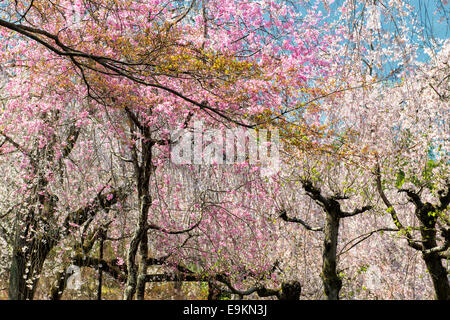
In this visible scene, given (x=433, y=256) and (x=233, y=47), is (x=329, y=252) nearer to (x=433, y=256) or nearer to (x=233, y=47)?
(x=433, y=256)

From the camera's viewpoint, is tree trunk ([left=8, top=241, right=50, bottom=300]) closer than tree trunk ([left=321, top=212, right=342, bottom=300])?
Yes

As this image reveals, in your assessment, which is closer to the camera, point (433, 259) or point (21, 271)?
point (433, 259)

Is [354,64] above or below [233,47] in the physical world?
below

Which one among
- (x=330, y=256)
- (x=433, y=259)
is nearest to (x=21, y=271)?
(x=330, y=256)

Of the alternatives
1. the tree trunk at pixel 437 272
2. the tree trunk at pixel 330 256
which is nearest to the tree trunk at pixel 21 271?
the tree trunk at pixel 330 256

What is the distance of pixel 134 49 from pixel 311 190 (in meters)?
4.13

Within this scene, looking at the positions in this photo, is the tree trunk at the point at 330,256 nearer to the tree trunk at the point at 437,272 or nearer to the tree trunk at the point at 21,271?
the tree trunk at the point at 437,272

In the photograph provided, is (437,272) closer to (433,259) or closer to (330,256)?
(433,259)

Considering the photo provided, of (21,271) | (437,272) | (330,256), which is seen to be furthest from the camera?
(330,256)

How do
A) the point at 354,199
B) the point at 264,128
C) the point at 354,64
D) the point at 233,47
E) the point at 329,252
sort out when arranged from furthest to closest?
the point at 354,199
the point at 329,252
the point at 233,47
the point at 264,128
the point at 354,64

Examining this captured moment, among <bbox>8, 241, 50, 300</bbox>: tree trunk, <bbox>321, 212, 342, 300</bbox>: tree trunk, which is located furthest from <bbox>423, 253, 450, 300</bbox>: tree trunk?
<bbox>8, 241, 50, 300</bbox>: tree trunk

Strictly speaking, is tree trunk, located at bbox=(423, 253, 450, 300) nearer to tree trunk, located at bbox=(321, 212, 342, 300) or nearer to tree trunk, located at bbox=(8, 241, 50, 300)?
tree trunk, located at bbox=(321, 212, 342, 300)
